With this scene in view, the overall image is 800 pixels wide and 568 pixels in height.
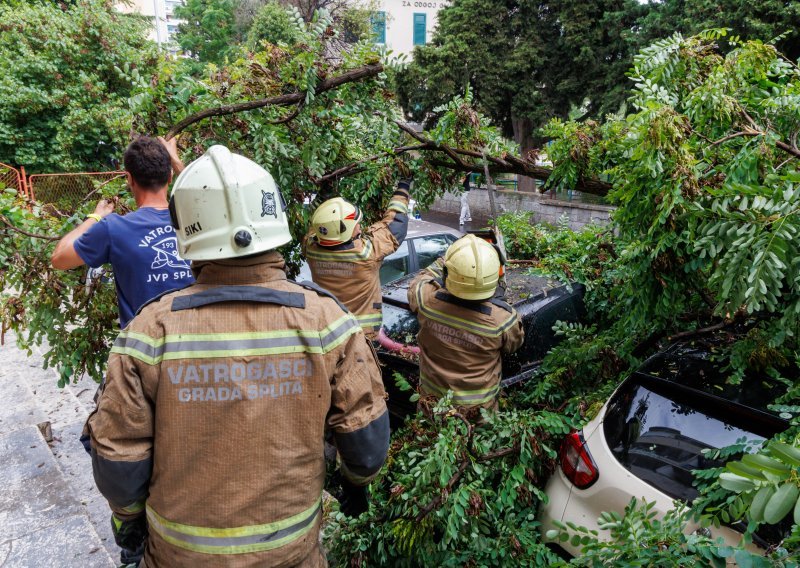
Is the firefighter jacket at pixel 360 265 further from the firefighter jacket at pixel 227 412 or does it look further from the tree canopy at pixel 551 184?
the firefighter jacket at pixel 227 412

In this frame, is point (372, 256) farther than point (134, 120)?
Yes

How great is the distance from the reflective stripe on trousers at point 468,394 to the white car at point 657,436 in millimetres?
583

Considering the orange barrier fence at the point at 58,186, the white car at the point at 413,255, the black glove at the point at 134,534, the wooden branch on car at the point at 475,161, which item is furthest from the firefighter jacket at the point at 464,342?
the orange barrier fence at the point at 58,186

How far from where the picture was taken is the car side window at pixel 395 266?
19.4 ft

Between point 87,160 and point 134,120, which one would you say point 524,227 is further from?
point 87,160

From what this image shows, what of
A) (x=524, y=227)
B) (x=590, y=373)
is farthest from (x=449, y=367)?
(x=524, y=227)

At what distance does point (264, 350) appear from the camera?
1.57 m

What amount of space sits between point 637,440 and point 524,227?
374 cm

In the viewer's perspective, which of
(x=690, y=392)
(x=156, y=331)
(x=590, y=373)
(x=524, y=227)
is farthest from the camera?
(x=524, y=227)

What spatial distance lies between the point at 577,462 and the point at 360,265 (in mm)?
1988

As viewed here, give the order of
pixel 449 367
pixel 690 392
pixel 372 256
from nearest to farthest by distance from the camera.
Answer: pixel 690 392 → pixel 449 367 → pixel 372 256

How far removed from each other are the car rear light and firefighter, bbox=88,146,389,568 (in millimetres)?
1332

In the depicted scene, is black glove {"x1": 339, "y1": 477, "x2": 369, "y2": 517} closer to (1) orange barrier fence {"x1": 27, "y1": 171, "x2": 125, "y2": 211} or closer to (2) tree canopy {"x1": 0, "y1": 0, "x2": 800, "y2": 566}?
(2) tree canopy {"x1": 0, "y1": 0, "x2": 800, "y2": 566}

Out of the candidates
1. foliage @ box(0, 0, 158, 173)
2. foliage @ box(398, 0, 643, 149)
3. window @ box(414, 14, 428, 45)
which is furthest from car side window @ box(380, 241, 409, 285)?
window @ box(414, 14, 428, 45)
